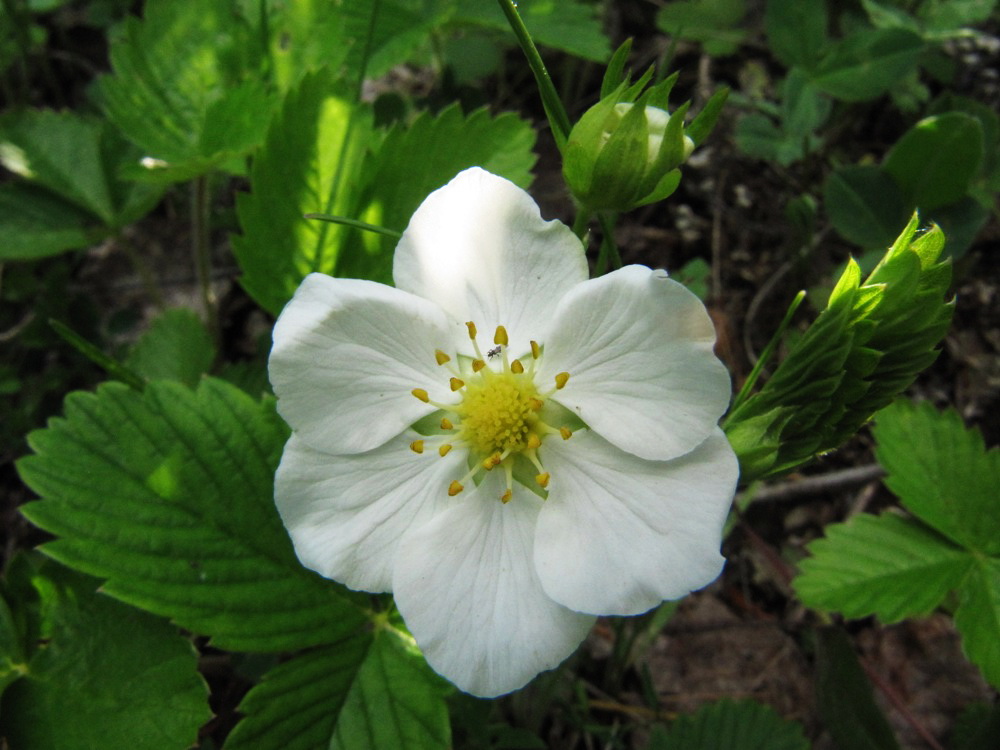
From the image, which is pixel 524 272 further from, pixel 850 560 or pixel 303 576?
pixel 850 560

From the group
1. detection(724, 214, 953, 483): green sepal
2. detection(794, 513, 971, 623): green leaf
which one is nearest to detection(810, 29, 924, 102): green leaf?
detection(794, 513, 971, 623): green leaf

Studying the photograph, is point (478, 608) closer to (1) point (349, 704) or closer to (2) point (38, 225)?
(1) point (349, 704)

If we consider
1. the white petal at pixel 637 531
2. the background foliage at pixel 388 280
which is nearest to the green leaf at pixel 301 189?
the background foliage at pixel 388 280

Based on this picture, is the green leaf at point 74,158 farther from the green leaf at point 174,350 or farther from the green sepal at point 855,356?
the green sepal at point 855,356

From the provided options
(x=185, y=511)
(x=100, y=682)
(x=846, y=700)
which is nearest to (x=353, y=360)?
(x=185, y=511)

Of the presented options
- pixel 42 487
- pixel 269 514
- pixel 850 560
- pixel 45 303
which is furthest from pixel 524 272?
pixel 45 303

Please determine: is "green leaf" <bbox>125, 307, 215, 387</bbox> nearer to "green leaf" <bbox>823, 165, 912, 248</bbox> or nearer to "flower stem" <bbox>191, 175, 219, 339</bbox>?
"flower stem" <bbox>191, 175, 219, 339</bbox>

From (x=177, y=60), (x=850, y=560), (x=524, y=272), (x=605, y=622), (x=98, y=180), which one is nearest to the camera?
(x=524, y=272)
